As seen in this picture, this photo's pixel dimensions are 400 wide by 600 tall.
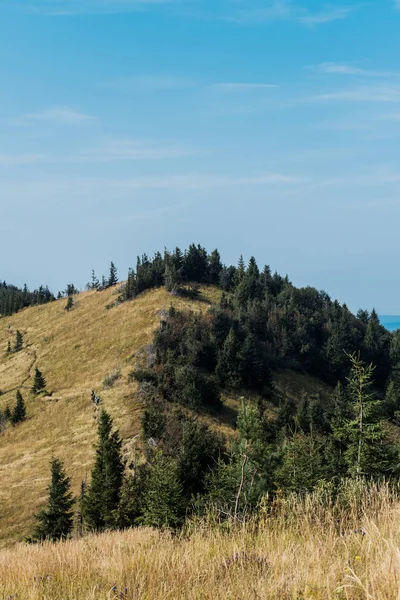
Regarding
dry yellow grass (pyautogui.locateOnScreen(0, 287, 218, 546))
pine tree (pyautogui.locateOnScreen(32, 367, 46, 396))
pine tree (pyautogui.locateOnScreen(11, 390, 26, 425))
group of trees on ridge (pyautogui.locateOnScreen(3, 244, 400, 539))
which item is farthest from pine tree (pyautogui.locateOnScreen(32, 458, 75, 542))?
pine tree (pyautogui.locateOnScreen(32, 367, 46, 396))

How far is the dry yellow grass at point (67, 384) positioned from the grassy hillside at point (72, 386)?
0.36 feet

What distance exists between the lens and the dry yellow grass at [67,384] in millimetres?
46750

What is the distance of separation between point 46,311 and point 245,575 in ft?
386

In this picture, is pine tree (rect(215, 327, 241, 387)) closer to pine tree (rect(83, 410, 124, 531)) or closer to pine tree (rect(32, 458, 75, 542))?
pine tree (rect(83, 410, 124, 531))

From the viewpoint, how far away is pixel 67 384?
70625 mm

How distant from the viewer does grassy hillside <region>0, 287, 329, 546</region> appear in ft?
154

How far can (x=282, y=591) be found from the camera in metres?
3.85

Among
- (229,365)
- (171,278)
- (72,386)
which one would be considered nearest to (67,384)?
(72,386)

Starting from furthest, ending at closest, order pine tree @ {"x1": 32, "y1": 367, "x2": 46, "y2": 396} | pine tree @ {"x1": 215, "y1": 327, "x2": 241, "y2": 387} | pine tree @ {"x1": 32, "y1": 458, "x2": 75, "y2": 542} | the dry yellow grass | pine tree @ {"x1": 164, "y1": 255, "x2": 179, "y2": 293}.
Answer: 1. pine tree @ {"x1": 164, "y1": 255, "x2": 179, "y2": 293}
2. pine tree @ {"x1": 32, "y1": 367, "x2": 46, "y2": 396}
3. pine tree @ {"x1": 215, "y1": 327, "x2": 241, "y2": 387}
4. the dry yellow grass
5. pine tree @ {"x1": 32, "y1": 458, "x2": 75, "y2": 542}

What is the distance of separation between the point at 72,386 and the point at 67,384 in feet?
6.19

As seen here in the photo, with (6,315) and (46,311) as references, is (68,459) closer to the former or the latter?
(46,311)

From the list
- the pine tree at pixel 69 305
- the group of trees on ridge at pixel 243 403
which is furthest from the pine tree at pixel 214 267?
the pine tree at pixel 69 305

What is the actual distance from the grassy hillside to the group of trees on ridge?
239 centimetres

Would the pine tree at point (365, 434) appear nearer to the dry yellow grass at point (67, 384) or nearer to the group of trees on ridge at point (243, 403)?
the group of trees on ridge at point (243, 403)
